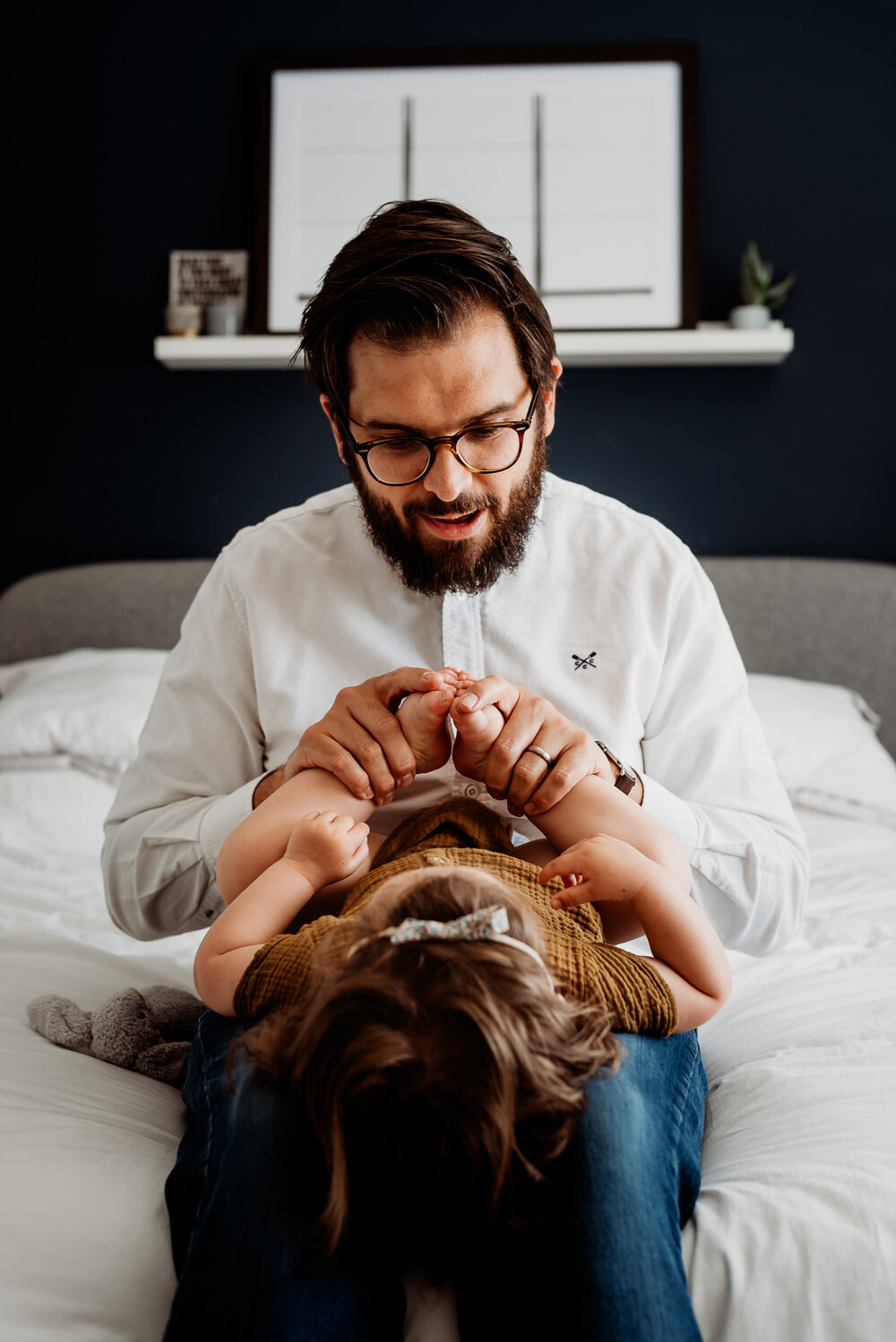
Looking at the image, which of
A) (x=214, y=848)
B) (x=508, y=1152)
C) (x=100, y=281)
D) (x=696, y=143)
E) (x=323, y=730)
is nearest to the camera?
(x=508, y=1152)

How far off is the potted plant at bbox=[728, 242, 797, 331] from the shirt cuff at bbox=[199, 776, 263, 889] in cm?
207

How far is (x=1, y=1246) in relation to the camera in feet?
3.04

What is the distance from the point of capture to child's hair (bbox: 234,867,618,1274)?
2.82 feet

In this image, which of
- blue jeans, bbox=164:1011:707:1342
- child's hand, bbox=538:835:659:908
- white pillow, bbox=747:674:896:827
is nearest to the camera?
blue jeans, bbox=164:1011:707:1342

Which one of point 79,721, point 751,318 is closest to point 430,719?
point 79,721

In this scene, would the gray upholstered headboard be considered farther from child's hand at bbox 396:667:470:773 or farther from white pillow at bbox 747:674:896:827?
child's hand at bbox 396:667:470:773

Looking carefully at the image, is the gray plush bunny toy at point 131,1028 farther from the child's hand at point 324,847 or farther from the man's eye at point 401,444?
the man's eye at point 401,444

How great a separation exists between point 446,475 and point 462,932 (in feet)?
2.05

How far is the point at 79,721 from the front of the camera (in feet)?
7.98

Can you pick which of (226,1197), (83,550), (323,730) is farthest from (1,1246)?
(83,550)

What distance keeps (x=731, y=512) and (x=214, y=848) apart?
2.11m

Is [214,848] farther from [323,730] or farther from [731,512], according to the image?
[731,512]

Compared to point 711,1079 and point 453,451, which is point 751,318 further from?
point 711,1079

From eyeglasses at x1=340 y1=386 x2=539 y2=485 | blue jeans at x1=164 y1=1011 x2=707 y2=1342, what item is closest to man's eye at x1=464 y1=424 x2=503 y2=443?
eyeglasses at x1=340 y1=386 x2=539 y2=485
